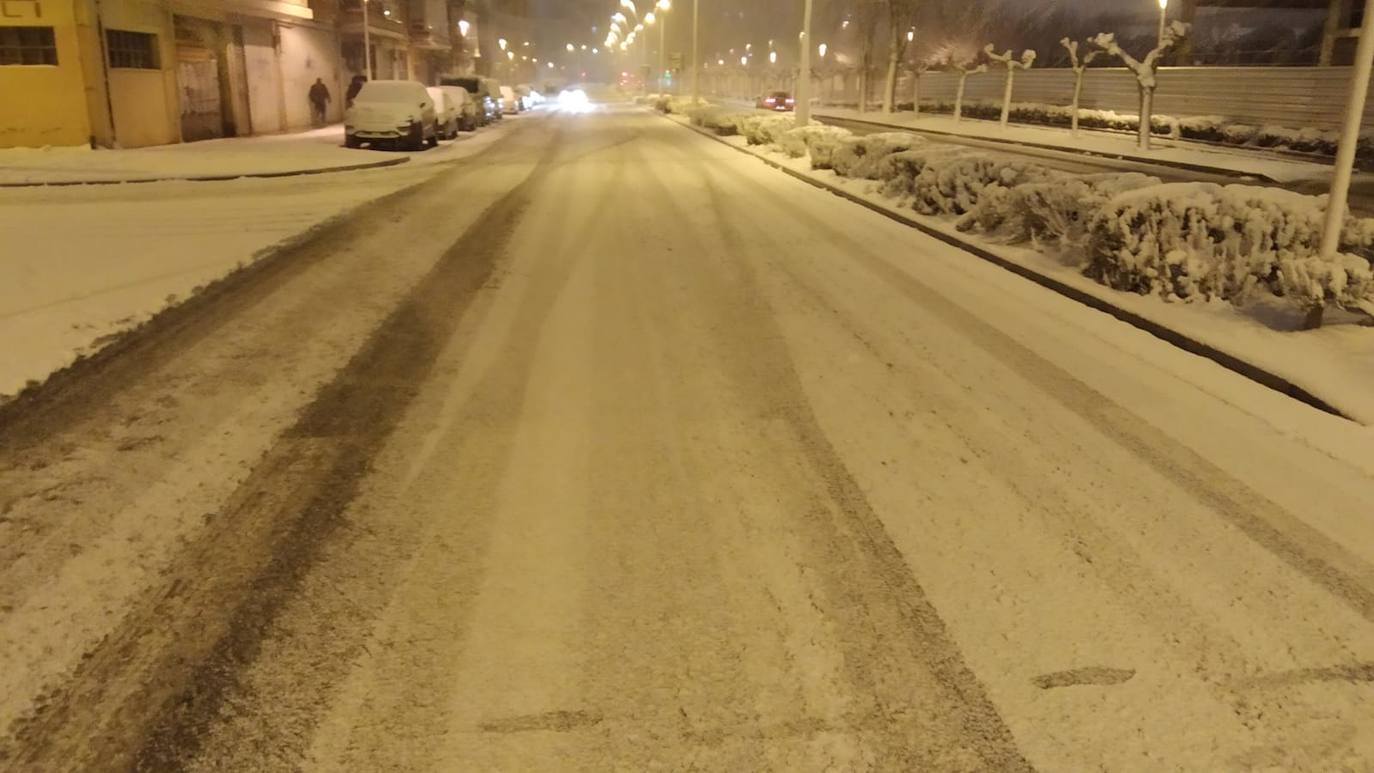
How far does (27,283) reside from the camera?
10.1 meters

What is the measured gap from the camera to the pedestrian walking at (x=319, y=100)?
42125 millimetres

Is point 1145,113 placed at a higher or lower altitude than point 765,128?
higher

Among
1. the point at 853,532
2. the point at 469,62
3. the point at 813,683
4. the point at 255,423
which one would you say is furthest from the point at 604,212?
the point at 469,62

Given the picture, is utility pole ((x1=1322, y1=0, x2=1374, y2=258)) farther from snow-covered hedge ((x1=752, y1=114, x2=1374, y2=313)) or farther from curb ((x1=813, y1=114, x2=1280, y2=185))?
curb ((x1=813, y1=114, x2=1280, y2=185))

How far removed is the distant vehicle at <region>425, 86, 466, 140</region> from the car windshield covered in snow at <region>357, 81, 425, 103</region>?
2971 millimetres

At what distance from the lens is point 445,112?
36062mm

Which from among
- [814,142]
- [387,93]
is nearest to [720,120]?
[387,93]

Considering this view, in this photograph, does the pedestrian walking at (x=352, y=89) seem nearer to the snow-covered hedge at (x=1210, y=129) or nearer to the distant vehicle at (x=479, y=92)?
the distant vehicle at (x=479, y=92)

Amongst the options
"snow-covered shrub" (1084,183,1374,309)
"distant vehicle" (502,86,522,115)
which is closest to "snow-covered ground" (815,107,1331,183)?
"snow-covered shrub" (1084,183,1374,309)

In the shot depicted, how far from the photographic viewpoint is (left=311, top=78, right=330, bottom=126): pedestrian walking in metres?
→ 42.1

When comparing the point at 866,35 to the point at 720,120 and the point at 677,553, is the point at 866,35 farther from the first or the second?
the point at 677,553

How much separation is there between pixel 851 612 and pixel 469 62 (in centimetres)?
9280

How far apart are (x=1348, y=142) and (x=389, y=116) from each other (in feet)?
84.0

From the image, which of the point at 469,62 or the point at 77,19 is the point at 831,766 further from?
the point at 469,62
